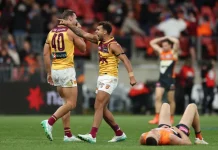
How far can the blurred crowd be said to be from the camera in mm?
30625

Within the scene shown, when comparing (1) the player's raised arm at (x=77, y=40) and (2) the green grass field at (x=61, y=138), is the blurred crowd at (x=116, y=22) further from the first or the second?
(1) the player's raised arm at (x=77, y=40)

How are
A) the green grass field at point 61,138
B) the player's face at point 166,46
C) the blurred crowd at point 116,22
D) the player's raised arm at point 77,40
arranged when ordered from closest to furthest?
the green grass field at point 61,138
the player's raised arm at point 77,40
the player's face at point 166,46
the blurred crowd at point 116,22

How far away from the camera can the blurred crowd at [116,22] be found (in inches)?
1206

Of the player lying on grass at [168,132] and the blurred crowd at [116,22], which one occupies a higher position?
the blurred crowd at [116,22]

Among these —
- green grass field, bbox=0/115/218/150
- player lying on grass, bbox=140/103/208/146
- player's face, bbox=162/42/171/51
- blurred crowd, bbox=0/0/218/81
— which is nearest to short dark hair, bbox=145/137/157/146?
player lying on grass, bbox=140/103/208/146

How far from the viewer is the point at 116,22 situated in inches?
1300

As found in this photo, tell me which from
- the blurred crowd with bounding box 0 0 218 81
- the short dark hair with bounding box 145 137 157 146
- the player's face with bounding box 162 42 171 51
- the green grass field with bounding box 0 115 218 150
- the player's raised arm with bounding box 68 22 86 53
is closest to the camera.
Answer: the short dark hair with bounding box 145 137 157 146

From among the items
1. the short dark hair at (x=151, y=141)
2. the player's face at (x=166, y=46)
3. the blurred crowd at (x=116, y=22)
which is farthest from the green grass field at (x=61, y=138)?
the blurred crowd at (x=116, y=22)

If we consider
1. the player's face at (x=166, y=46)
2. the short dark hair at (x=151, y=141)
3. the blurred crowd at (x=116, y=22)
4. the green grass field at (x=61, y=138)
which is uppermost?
the blurred crowd at (x=116, y=22)

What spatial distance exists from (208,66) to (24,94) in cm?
707

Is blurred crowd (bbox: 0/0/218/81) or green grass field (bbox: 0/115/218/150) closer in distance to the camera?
green grass field (bbox: 0/115/218/150)

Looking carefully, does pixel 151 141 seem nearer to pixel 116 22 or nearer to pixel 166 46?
pixel 166 46

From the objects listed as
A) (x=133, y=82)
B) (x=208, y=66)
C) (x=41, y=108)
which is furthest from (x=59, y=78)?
(x=208, y=66)

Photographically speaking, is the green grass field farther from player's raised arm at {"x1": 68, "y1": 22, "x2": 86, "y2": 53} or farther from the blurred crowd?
the blurred crowd
